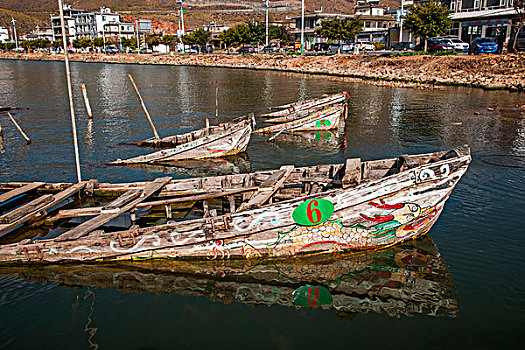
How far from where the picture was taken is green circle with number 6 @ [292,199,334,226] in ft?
29.1

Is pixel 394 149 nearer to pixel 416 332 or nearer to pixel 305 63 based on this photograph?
pixel 416 332

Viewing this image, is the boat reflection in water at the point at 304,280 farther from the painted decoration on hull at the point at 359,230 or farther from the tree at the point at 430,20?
the tree at the point at 430,20

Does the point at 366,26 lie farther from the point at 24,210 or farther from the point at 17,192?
the point at 24,210

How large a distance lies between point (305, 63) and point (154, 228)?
199 ft

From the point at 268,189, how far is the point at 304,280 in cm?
251

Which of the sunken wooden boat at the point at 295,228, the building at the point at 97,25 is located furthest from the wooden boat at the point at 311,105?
the building at the point at 97,25

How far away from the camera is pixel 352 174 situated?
401 inches

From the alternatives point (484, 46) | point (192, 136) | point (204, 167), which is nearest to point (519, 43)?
point (484, 46)

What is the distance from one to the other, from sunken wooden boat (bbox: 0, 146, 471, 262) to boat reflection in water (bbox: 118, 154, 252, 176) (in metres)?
7.69

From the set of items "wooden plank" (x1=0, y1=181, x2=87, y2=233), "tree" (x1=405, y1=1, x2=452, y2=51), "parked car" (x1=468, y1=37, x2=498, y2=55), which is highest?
"tree" (x1=405, y1=1, x2=452, y2=51)

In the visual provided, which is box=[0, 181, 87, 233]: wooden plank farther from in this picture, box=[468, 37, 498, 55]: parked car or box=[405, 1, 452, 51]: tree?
box=[405, 1, 452, 51]: tree

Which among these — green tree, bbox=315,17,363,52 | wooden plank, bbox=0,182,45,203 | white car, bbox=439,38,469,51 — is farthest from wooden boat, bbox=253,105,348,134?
green tree, bbox=315,17,363,52

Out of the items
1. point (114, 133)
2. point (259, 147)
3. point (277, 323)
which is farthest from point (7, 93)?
point (277, 323)

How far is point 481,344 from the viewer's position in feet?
23.1
